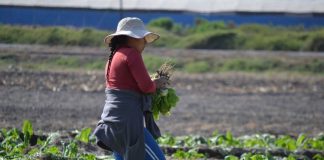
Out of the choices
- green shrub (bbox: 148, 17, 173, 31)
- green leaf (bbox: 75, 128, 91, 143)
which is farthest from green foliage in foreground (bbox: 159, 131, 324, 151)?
green shrub (bbox: 148, 17, 173, 31)

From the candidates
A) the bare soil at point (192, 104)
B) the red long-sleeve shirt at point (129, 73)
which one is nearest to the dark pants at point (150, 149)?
the red long-sleeve shirt at point (129, 73)

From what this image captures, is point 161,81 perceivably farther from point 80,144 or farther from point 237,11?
point 237,11

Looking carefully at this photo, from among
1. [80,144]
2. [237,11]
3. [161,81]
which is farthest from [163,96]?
[237,11]

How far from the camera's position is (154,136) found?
20.7 feet

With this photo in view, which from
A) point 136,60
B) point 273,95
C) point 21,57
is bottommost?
point 273,95

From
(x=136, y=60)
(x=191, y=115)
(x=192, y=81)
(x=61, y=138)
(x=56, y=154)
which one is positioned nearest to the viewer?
(x=136, y=60)

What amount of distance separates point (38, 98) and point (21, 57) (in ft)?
2.81

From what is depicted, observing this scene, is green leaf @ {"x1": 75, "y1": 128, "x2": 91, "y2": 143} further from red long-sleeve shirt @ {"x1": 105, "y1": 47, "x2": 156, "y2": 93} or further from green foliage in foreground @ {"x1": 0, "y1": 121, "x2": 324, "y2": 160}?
red long-sleeve shirt @ {"x1": 105, "y1": 47, "x2": 156, "y2": 93}

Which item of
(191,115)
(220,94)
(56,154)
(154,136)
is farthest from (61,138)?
(220,94)

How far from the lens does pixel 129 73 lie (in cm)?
594

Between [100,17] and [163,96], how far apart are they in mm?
16160

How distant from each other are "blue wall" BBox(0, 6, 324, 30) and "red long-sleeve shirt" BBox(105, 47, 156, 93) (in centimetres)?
647

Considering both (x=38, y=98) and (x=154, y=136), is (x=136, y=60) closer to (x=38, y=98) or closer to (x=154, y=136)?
(x=154, y=136)

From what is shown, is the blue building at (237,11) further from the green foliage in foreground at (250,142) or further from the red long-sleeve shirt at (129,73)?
the red long-sleeve shirt at (129,73)
